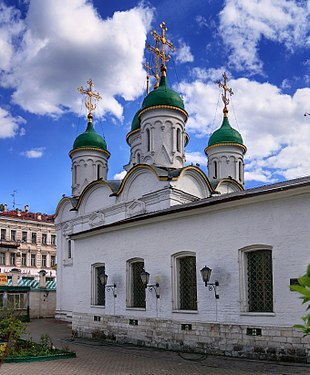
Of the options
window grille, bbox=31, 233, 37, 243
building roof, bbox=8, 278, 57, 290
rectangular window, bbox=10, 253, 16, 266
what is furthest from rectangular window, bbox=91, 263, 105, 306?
window grille, bbox=31, 233, 37, 243

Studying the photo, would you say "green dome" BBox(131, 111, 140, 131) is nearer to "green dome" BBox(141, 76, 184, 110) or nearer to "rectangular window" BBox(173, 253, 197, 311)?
"green dome" BBox(141, 76, 184, 110)

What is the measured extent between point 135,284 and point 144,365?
4399 millimetres

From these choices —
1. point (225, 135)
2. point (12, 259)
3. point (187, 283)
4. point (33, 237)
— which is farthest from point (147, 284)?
point (33, 237)

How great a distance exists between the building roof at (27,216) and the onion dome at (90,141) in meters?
19.1

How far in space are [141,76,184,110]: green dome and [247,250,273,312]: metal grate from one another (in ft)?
43.8

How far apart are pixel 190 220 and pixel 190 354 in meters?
3.64

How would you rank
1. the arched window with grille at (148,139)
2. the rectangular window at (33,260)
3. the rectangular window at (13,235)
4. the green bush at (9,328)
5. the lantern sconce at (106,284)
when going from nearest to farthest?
the green bush at (9,328)
the lantern sconce at (106,284)
the arched window with grille at (148,139)
the rectangular window at (13,235)
the rectangular window at (33,260)

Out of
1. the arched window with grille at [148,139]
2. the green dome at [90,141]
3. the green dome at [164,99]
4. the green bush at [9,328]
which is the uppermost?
the green dome at [164,99]

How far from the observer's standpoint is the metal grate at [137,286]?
598 inches

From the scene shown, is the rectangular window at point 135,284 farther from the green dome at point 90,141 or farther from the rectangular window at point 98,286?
the green dome at point 90,141

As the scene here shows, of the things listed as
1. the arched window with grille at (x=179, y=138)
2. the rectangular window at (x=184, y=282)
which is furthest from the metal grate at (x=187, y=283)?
the arched window with grille at (x=179, y=138)

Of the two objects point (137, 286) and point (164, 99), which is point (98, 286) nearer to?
point (137, 286)

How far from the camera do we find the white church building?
11.1 m

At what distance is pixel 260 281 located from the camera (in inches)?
463
